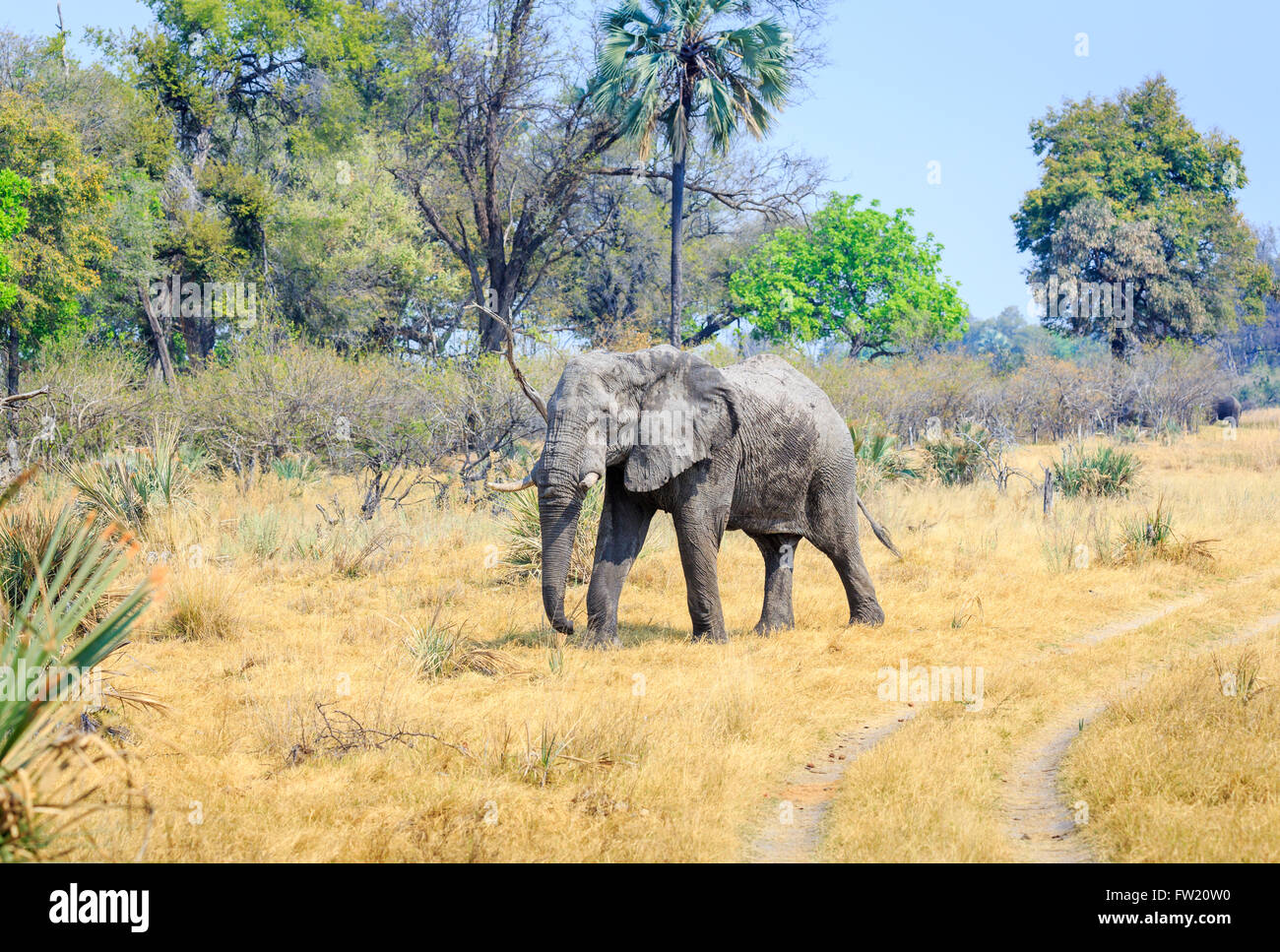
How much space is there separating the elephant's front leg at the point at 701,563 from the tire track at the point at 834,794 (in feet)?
5.89

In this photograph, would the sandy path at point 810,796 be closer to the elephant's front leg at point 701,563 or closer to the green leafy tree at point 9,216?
the elephant's front leg at point 701,563

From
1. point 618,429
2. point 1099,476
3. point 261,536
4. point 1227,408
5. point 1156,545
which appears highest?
point 1227,408

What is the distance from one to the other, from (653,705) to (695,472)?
7.23 ft

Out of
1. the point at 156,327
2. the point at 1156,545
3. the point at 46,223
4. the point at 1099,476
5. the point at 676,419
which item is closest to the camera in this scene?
the point at 676,419

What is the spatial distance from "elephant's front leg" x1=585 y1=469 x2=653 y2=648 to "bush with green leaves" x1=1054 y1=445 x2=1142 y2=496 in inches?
433

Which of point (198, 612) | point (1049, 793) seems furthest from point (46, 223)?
point (1049, 793)

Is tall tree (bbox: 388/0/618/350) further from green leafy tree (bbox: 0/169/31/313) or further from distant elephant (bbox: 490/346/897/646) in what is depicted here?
distant elephant (bbox: 490/346/897/646)

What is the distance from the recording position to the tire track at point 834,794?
5117 millimetres

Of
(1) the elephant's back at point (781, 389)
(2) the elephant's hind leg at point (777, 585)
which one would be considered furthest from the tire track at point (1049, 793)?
(1) the elephant's back at point (781, 389)

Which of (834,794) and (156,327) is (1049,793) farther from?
(156,327)

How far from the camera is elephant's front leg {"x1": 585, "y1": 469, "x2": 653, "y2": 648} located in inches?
331

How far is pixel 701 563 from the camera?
8484mm

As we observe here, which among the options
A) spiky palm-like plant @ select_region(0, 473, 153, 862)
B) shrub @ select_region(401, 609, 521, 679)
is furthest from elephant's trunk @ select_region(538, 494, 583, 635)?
spiky palm-like plant @ select_region(0, 473, 153, 862)
